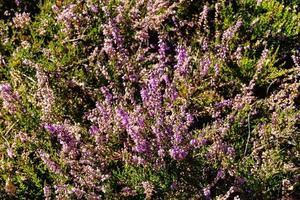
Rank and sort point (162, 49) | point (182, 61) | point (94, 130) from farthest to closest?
point (162, 49) → point (182, 61) → point (94, 130)

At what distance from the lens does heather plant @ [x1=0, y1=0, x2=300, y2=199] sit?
8.93 ft

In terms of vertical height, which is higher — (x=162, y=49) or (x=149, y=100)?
(x=162, y=49)

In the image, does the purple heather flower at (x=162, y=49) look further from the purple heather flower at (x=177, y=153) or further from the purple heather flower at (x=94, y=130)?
the purple heather flower at (x=177, y=153)

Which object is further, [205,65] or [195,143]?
[205,65]

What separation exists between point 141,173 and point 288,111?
3.07ft

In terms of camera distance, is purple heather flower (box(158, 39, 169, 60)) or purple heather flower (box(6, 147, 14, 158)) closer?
purple heather flower (box(6, 147, 14, 158))

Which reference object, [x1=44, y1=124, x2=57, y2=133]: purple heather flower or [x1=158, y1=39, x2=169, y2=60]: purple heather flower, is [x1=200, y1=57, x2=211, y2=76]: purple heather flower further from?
[x1=44, y1=124, x2=57, y2=133]: purple heather flower

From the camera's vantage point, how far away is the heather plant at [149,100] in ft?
8.93

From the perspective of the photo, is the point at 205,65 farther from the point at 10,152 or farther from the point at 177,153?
the point at 10,152

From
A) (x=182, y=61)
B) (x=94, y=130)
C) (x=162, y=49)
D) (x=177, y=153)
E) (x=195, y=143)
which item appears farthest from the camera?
(x=162, y=49)

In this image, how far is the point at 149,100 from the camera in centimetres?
281

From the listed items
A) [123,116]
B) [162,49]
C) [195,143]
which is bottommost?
[195,143]

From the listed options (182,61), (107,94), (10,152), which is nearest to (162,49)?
(182,61)

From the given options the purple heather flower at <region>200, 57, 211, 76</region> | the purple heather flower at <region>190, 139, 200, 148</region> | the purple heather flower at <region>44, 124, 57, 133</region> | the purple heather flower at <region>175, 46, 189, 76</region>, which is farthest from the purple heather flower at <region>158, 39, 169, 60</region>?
the purple heather flower at <region>44, 124, 57, 133</region>
